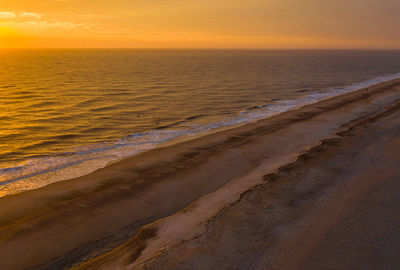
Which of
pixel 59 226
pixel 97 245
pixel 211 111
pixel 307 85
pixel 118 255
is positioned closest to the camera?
pixel 118 255

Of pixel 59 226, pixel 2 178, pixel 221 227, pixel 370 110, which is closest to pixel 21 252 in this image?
pixel 59 226

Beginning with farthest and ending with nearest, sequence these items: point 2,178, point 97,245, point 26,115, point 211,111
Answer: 1. point 211,111
2. point 26,115
3. point 2,178
4. point 97,245

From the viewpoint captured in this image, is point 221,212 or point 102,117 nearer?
point 221,212

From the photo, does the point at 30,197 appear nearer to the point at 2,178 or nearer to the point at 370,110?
the point at 2,178

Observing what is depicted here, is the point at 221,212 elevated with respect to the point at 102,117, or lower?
lower

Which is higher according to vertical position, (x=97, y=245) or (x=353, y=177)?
(x=353, y=177)

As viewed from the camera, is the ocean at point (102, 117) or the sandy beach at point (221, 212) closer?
the sandy beach at point (221, 212)

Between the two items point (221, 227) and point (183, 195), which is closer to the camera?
point (221, 227)

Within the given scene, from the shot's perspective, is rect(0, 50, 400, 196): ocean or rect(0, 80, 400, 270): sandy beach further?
rect(0, 50, 400, 196): ocean
